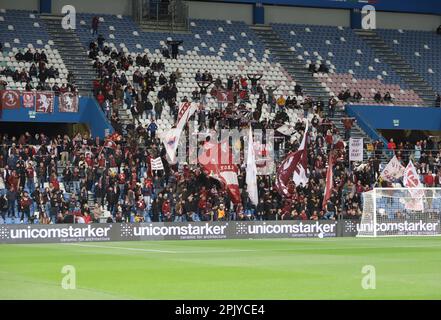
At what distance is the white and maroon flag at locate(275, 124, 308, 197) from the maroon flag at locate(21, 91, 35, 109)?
1396 centimetres

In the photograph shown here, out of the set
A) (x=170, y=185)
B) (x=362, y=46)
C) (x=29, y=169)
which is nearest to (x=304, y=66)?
(x=362, y=46)

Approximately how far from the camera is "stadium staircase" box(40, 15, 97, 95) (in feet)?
195

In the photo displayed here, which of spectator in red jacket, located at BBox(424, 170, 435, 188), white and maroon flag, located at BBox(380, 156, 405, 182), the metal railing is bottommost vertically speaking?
spectator in red jacket, located at BBox(424, 170, 435, 188)

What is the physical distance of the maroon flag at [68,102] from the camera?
185ft

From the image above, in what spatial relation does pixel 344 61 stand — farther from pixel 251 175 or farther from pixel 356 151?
pixel 251 175

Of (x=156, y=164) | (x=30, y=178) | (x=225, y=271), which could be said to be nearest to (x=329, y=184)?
(x=156, y=164)

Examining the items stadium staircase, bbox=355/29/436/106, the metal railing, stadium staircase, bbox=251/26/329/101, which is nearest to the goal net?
stadium staircase, bbox=251/26/329/101

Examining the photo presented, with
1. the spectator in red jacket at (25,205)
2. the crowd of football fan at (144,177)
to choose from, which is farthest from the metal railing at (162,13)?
the spectator in red jacket at (25,205)

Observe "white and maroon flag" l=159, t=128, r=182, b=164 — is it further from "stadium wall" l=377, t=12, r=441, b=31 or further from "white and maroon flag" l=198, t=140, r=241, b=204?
"stadium wall" l=377, t=12, r=441, b=31

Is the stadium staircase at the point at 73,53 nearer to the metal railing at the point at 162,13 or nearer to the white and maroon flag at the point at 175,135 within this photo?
the metal railing at the point at 162,13

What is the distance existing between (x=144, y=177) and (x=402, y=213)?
1190 centimetres

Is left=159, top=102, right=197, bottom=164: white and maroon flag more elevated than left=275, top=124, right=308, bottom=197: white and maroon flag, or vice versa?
left=159, top=102, right=197, bottom=164: white and maroon flag

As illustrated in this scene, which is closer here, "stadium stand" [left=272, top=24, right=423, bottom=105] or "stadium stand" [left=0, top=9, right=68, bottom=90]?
"stadium stand" [left=0, top=9, right=68, bottom=90]

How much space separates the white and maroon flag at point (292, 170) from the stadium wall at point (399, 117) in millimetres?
15810
